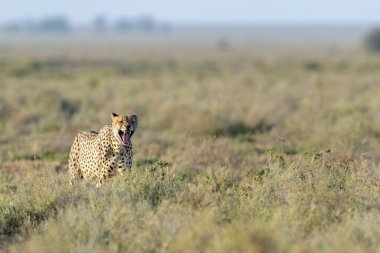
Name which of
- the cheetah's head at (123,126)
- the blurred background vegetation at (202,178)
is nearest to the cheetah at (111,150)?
the cheetah's head at (123,126)

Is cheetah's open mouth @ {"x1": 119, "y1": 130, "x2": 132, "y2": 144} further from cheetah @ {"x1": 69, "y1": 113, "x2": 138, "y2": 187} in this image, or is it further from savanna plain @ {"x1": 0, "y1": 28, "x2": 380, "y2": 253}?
savanna plain @ {"x1": 0, "y1": 28, "x2": 380, "y2": 253}

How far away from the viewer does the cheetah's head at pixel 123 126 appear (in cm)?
769

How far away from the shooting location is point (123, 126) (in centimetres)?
769

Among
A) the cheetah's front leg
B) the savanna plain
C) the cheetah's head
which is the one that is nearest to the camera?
the savanna plain

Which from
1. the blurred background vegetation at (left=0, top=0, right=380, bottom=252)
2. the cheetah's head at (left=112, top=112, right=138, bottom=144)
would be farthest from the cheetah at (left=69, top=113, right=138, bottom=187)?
the blurred background vegetation at (left=0, top=0, right=380, bottom=252)

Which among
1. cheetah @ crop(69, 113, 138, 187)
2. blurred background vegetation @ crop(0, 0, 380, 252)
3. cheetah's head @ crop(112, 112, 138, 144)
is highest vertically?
cheetah's head @ crop(112, 112, 138, 144)

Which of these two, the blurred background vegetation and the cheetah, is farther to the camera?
the cheetah

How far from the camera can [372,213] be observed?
6.45 m

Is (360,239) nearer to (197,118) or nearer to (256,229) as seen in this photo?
(256,229)

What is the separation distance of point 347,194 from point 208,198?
4.46ft

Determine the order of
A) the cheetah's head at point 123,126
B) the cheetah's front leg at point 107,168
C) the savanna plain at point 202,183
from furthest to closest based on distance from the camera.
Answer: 1. the cheetah's front leg at point 107,168
2. the cheetah's head at point 123,126
3. the savanna plain at point 202,183

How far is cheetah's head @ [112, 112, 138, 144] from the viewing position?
7.69 metres

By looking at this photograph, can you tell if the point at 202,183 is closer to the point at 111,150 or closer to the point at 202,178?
the point at 202,178

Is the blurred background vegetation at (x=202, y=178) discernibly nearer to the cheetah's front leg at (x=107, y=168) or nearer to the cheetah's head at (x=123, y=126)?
the cheetah's front leg at (x=107, y=168)
